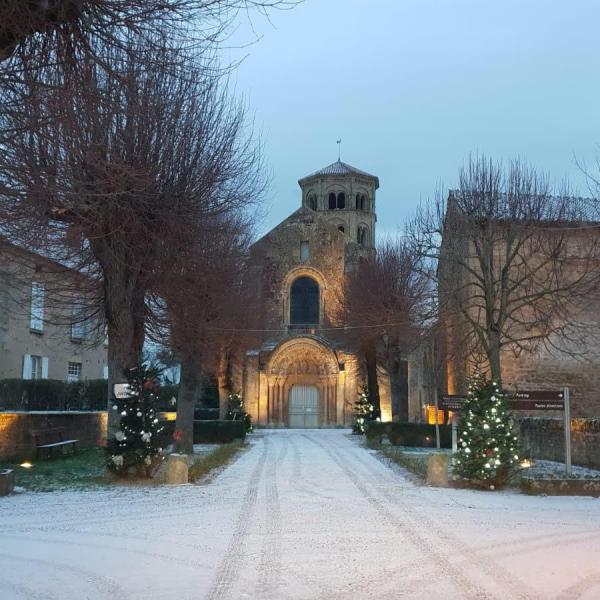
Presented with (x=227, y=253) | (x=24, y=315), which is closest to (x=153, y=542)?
(x=227, y=253)

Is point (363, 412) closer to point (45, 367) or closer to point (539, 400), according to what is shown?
point (45, 367)

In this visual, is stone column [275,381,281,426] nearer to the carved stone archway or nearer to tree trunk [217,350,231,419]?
the carved stone archway

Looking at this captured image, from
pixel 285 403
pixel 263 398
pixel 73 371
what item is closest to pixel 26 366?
pixel 73 371

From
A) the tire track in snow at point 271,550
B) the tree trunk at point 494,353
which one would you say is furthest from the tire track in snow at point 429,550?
the tree trunk at point 494,353

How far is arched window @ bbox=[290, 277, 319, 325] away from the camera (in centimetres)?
4212

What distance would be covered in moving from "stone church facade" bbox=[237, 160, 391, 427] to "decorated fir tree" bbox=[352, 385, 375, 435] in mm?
4385

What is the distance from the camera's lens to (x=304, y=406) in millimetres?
41094

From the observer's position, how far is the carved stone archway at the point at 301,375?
40156mm

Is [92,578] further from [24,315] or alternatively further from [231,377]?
[231,377]

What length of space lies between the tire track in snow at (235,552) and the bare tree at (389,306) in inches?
670

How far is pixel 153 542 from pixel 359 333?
24779 millimetres

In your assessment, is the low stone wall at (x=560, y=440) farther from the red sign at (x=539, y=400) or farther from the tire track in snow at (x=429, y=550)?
the tire track in snow at (x=429, y=550)

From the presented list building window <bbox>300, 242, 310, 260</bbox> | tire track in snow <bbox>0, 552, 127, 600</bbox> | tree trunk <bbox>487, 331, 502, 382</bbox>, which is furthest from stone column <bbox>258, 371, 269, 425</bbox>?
tire track in snow <bbox>0, 552, 127, 600</bbox>

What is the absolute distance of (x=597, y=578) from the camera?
6.25 meters
